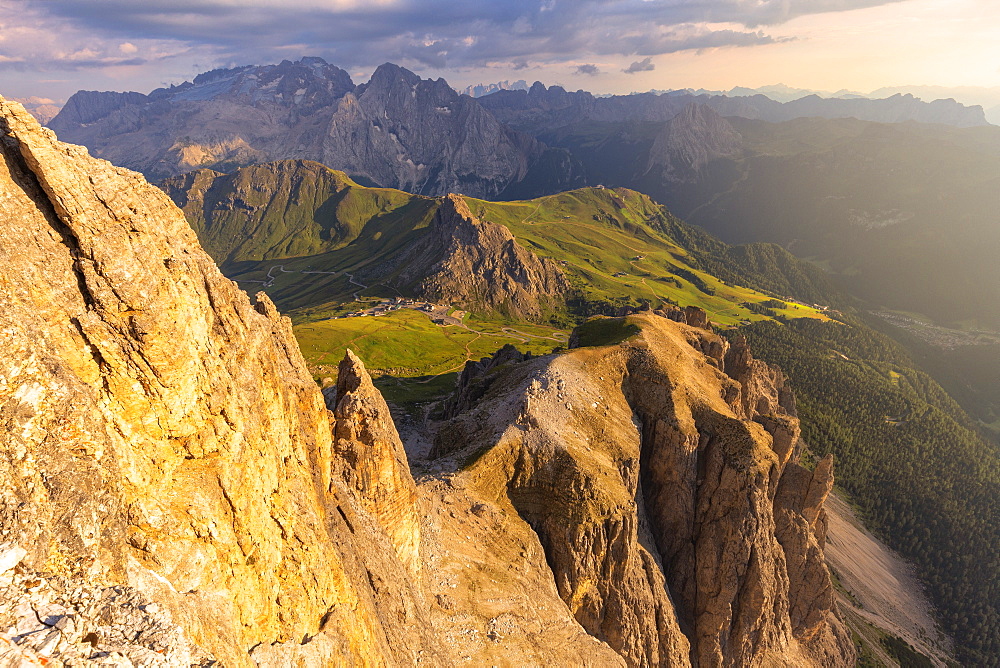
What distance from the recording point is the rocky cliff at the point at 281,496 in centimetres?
1530

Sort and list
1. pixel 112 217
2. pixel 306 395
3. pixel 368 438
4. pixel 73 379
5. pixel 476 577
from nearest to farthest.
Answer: pixel 73 379, pixel 112 217, pixel 306 395, pixel 368 438, pixel 476 577

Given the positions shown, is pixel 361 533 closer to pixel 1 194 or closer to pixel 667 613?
pixel 1 194

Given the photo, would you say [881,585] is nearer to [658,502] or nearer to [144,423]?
[658,502]

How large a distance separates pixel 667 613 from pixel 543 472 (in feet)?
88.1

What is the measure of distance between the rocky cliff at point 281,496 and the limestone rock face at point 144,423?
0.28ft

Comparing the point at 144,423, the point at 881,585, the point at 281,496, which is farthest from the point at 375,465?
the point at 881,585

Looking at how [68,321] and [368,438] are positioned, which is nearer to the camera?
[68,321]

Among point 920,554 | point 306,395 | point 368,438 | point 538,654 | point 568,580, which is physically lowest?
point 920,554

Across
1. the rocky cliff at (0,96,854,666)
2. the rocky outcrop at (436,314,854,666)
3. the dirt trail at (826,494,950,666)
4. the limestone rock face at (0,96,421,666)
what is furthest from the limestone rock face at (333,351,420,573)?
the dirt trail at (826,494,950,666)

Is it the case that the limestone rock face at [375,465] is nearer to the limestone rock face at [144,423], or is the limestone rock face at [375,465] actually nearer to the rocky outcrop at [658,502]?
the limestone rock face at [144,423]

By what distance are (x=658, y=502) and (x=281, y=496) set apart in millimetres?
63517

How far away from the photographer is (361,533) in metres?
36.4

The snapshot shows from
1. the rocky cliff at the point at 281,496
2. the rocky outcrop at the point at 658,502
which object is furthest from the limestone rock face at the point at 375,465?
the rocky outcrop at the point at 658,502

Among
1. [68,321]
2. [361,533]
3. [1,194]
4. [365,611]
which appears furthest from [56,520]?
[361,533]
